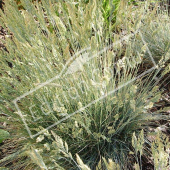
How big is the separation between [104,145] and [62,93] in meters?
0.49

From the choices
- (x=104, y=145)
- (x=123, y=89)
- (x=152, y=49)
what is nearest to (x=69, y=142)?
(x=104, y=145)

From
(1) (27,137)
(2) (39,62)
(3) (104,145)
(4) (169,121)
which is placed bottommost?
(4) (169,121)

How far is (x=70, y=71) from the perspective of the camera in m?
1.16

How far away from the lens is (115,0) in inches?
95.3

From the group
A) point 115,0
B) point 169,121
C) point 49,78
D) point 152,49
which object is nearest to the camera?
point 49,78

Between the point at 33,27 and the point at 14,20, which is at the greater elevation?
the point at 14,20

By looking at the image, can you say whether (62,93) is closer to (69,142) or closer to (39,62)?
(39,62)

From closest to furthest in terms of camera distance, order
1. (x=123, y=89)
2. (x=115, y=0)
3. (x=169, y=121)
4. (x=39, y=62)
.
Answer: (x=39, y=62), (x=123, y=89), (x=169, y=121), (x=115, y=0)

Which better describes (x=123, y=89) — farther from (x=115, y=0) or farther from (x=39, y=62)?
(x=115, y=0)

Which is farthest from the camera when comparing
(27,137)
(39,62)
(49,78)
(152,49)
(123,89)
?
(152,49)

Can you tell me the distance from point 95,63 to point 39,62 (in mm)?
381

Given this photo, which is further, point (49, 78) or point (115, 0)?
point (115, 0)

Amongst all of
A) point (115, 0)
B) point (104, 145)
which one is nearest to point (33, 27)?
point (104, 145)

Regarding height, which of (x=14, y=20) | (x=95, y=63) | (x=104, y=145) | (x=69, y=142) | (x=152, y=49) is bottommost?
(x=104, y=145)
